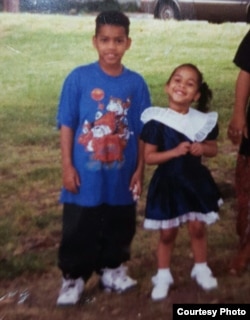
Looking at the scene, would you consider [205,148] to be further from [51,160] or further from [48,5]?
[48,5]

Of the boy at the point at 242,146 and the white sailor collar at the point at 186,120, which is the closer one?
the white sailor collar at the point at 186,120

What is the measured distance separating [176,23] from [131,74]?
266mm

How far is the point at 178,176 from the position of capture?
2.21m

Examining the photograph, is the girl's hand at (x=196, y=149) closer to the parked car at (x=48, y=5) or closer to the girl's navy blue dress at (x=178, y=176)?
the girl's navy blue dress at (x=178, y=176)

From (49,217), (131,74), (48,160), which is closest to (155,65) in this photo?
(131,74)

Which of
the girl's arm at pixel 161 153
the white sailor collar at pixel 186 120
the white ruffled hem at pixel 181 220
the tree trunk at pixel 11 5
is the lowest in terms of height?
the white ruffled hem at pixel 181 220

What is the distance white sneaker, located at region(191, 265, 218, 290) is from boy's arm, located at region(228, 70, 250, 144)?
0.45 metres

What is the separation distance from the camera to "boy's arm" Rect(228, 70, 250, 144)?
90.2 inches

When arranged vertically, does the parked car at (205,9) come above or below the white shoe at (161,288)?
above

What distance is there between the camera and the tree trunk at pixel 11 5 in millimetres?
2344

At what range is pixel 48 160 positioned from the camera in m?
2.31

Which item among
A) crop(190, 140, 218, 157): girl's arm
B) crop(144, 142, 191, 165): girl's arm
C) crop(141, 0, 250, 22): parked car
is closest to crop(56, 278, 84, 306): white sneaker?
crop(144, 142, 191, 165): girl's arm

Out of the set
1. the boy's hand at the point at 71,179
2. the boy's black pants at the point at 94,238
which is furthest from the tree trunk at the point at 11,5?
the boy's black pants at the point at 94,238

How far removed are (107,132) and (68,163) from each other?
6.4 inches
